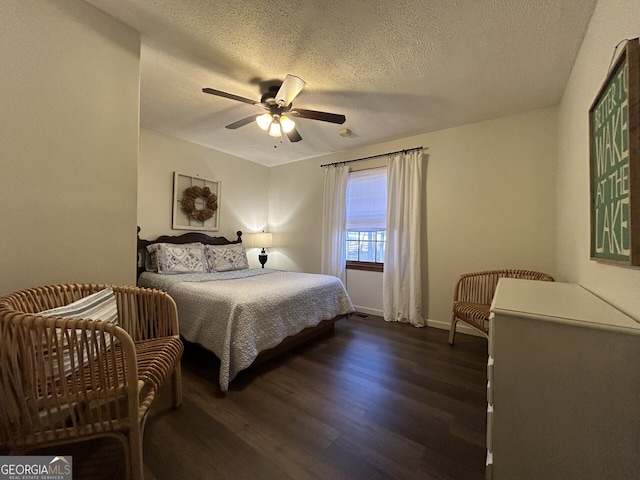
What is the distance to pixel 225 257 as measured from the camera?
3459 mm

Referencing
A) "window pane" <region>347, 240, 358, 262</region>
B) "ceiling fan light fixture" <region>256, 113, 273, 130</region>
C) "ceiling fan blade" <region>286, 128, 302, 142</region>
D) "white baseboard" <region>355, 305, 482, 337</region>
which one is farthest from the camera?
"window pane" <region>347, 240, 358, 262</region>

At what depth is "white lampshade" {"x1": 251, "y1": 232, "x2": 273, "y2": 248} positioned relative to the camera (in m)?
4.05

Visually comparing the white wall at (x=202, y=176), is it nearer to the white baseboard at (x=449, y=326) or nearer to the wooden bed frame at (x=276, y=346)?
the wooden bed frame at (x=276, y=346)

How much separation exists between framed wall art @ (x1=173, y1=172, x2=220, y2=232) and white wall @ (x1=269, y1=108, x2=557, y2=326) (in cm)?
246

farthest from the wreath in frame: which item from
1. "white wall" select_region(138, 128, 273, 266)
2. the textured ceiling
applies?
the textured ceiling

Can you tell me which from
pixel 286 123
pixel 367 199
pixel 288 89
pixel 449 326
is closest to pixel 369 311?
pixel 449 326

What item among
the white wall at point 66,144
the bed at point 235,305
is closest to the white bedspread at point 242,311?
the bed at point 235,305

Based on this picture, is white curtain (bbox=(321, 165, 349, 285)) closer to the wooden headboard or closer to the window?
the window

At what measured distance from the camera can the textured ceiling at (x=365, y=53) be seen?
4.64 ft

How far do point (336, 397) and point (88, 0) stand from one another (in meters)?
2.88

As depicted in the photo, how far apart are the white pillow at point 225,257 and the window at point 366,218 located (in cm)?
167

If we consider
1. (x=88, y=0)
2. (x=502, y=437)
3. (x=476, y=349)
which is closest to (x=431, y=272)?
(x=476, y=349)

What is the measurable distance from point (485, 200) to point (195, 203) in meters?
3.80

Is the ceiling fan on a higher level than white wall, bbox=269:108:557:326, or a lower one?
higher
